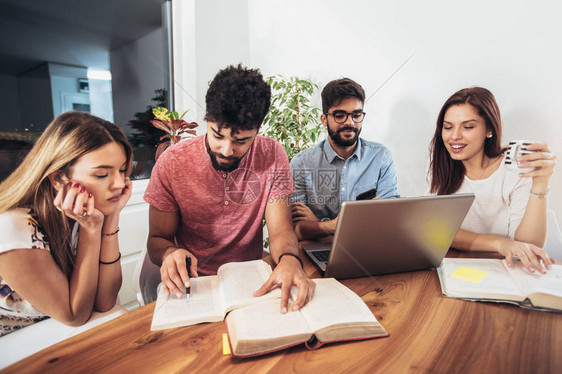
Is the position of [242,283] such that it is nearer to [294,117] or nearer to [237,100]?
[237,100]

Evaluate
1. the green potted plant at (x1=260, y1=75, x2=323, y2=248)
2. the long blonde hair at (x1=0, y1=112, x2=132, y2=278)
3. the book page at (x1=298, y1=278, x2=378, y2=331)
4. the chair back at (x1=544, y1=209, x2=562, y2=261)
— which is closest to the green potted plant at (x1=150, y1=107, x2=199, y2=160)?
the green potted plant at (x1=260, y1=75, x2=323, y2=248)

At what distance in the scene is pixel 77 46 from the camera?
1979 mm

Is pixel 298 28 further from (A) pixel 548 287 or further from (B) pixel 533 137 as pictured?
(A) pixel 548 287

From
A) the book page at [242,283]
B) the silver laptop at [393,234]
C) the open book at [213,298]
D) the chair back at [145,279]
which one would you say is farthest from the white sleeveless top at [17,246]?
the silver laptop at [393,234]

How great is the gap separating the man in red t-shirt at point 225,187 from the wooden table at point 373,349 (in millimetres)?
376

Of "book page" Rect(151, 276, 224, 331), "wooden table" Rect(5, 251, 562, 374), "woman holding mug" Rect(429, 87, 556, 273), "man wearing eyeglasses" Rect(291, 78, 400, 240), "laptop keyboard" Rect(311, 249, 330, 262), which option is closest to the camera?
"wooden table" Rect(5, 251, 562, 374)

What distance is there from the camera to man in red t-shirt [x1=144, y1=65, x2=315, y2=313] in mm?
1062

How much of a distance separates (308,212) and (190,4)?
6.89 ft

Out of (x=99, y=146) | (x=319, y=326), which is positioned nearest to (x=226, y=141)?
(x=99, y=146)

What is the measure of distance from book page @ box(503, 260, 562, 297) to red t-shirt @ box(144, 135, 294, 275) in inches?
33.8

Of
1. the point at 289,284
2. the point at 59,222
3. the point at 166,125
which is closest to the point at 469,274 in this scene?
the point at 289,284

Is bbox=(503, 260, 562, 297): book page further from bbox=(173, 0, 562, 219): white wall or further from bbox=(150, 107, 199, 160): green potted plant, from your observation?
bbox=(150, 107, 199, 160): green potted plant

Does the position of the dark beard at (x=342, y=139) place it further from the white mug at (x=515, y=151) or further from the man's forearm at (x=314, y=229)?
the white mug at (x=515, y=151)

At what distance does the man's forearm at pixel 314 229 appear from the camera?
4.19ft
